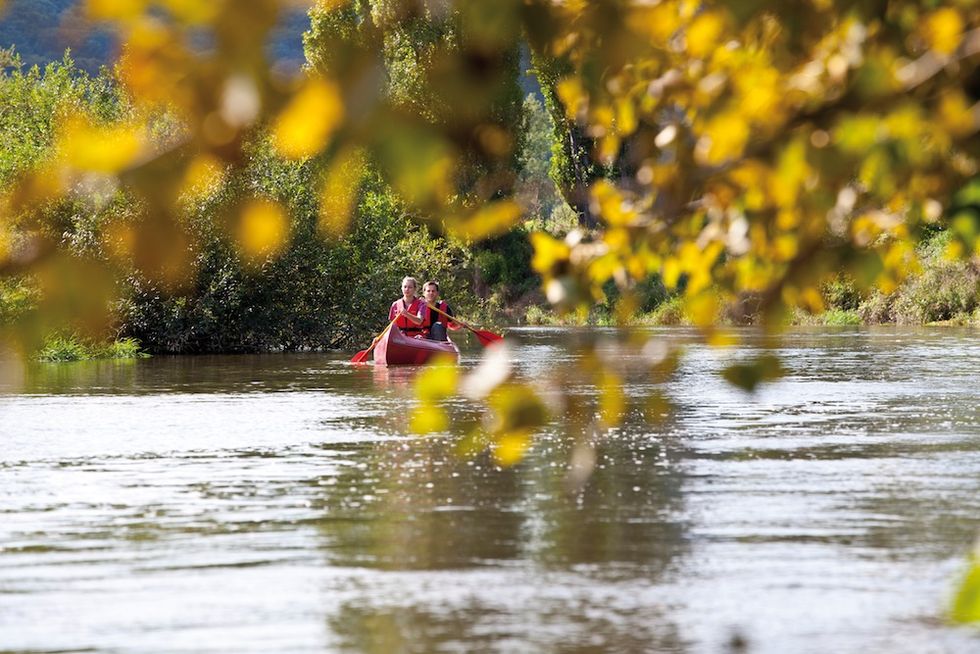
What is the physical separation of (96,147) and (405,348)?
2307cm

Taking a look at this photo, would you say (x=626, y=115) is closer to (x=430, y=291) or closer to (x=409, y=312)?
(x=409, y=312)

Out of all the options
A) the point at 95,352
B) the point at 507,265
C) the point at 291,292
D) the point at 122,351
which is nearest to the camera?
the point at 95,352

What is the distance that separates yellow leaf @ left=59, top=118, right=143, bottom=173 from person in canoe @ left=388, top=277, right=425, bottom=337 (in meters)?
22.7

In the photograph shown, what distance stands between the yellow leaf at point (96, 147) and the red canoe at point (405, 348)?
22496mm

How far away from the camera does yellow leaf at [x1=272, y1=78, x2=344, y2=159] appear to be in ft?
6.42

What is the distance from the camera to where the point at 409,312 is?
25.0m

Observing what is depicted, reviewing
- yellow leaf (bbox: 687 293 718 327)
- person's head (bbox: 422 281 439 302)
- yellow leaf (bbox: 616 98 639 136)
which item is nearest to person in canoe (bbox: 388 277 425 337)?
person's head (bbox: 422 281 439 302)

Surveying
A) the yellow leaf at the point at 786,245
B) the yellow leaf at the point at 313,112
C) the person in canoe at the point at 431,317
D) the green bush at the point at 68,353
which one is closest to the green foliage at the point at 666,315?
the green bush at the point at 68,353

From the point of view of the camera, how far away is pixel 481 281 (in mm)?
61188

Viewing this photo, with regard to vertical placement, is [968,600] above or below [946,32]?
below

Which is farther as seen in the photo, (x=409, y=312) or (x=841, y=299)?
(x=841, y=299)

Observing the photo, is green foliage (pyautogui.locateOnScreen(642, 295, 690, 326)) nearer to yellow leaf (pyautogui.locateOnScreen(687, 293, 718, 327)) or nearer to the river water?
the river water

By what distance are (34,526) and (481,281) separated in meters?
52.8

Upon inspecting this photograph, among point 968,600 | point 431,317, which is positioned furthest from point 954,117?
point 431,317
